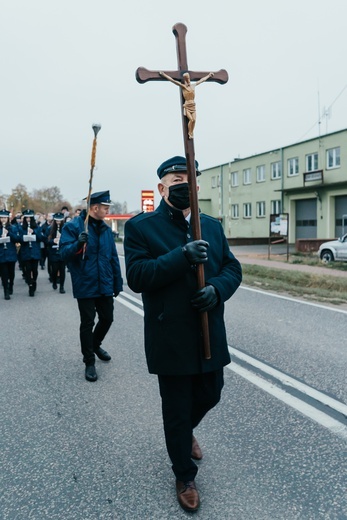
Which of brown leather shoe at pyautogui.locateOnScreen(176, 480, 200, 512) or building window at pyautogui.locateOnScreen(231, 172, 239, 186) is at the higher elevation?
building window at pyautogui.locateOnScreen(231, 172, 239, 186)

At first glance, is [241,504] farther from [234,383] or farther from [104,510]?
[234,383]

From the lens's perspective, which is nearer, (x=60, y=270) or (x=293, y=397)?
(x=293, y=397)

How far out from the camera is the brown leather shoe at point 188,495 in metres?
2.65

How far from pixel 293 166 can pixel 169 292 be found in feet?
118

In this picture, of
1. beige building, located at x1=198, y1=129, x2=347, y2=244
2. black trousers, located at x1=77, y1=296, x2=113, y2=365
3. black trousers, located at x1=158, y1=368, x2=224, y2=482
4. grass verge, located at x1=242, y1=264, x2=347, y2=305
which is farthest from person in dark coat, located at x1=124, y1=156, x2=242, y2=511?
beige building, located at x1=198, y1=129, x2=347, y2=244

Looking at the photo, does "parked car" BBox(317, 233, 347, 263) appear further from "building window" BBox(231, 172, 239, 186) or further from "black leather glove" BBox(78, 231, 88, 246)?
"building window" BBox(231, 172, 239, 186)

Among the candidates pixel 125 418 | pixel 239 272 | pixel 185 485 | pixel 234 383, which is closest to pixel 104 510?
pixel 185 485

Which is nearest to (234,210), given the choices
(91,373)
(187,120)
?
(91,373)

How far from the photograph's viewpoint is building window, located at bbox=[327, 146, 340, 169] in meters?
32.1

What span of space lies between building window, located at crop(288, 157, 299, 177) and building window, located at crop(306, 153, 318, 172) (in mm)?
1223

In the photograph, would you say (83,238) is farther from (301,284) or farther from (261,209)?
(261,209)

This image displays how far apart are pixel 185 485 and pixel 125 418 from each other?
49.2 inches

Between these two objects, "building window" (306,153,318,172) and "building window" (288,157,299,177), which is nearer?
"building window" (306,153,318,172)

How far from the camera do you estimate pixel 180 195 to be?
9.03ft
